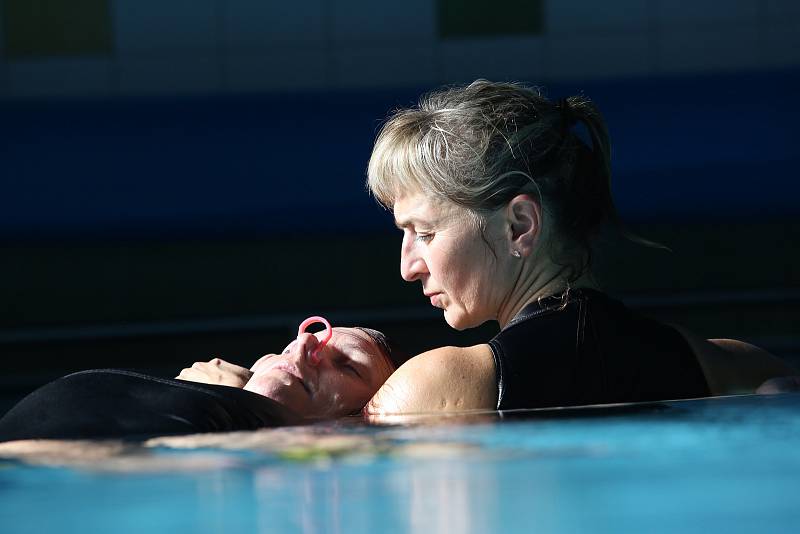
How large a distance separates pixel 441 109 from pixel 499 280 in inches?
10.8

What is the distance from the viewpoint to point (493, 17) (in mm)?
6652

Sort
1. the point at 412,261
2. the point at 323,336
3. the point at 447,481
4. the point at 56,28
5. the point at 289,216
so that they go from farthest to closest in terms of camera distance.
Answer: the point at 56,28 < the point at 289,216 < the point at 323,336 < the point at 412,261 < the point at 447,481

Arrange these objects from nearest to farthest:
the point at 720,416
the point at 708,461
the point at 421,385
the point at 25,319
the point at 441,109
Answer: the point at 708,461 → the point at 720,416 → the point at 421,385 → the point at 441,109 → the point at 25,319

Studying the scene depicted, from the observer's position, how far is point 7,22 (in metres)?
6.48

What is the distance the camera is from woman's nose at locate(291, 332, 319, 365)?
1792mm

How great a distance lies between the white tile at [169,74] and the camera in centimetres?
661

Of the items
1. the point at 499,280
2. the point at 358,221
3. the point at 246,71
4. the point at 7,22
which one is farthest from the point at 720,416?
the point at 7,22

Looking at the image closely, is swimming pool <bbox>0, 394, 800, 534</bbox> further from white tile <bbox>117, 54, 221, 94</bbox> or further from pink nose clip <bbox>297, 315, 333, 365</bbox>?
white tile <bbox>117, 54, 221, 94</bbox>

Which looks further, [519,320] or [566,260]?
[566,260]

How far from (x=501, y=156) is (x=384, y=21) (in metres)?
5.26

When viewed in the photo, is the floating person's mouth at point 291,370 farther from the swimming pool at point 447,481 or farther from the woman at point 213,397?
the swimming pool at point 447,481

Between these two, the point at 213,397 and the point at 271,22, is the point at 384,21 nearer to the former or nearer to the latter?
the point at 271,22

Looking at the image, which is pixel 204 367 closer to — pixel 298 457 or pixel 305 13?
pixel 298 457

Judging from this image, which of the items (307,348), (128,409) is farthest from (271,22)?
(128,409)
